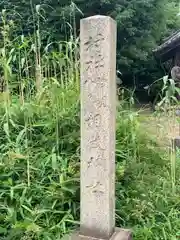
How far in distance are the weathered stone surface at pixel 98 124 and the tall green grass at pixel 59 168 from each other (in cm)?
20

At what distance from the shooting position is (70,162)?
2402 millimetres

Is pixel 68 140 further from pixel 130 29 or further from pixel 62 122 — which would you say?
pixel 130 29

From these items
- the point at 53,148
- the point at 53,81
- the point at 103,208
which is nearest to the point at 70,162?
the point at 53,148

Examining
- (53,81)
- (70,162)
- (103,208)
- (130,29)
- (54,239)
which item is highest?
(130,29)

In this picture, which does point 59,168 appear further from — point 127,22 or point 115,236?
point 127,22

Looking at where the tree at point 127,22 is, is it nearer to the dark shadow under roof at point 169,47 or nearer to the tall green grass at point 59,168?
the dark shadow under roof at point 169,47

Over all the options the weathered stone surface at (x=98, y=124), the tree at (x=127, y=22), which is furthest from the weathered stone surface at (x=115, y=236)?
the tree at (x=127, y=22)

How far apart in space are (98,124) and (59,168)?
22.4 inches

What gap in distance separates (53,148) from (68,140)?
13cm

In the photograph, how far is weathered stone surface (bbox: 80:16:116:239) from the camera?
1.90 metres

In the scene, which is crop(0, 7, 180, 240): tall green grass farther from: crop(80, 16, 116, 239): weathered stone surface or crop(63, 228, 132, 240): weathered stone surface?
crop(80, 16, 116, 239): weathered stone surface

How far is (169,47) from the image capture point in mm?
9516

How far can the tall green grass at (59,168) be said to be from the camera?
2125mm

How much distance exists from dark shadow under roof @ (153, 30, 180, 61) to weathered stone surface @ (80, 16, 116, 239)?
7.44 m
